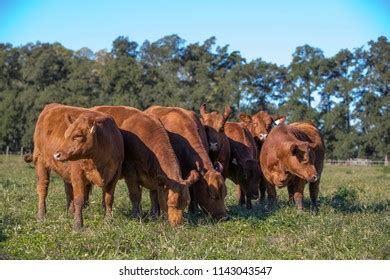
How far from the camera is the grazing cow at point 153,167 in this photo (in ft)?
29.4

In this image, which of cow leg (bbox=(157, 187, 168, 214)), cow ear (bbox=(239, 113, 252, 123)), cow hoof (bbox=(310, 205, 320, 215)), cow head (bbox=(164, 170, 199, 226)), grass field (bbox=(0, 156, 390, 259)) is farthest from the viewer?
cow ear (bbox=(239, 113, 252, 123))

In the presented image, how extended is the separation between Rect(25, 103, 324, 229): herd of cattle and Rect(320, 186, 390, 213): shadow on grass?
0.78 m

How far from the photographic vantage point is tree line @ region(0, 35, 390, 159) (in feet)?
175

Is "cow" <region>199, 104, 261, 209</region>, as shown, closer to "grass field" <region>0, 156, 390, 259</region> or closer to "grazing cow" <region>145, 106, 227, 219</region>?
"grazing cow" <region>145, 106, 227, 219</region>

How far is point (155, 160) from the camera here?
9336mm

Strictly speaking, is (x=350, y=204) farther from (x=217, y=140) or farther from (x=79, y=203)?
(x=79, y=203)

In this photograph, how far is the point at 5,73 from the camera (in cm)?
5959

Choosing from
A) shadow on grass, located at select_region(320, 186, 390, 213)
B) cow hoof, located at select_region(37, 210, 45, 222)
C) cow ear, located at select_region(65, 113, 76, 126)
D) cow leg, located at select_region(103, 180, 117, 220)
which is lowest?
shadow on grass, located at select_region(320, 186, 390, 213)

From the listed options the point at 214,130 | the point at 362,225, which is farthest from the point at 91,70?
the point at 362,225

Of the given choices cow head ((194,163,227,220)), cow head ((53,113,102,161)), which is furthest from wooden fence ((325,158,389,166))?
cow head ((53,113,102,161))

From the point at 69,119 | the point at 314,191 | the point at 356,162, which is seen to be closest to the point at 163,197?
the point at 69,119

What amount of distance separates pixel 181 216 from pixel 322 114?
51220 mm

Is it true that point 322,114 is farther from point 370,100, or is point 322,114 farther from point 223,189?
point 223,189

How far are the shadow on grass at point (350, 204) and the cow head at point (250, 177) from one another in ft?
5.02
